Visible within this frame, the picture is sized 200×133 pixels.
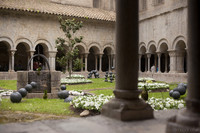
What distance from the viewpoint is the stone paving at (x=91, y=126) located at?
327cm

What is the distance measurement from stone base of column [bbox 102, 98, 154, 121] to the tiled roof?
18200 mm

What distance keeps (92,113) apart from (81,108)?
1.94 feet

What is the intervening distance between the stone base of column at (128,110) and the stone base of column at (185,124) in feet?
3.10

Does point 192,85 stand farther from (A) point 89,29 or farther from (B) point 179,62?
(A) point 89,29

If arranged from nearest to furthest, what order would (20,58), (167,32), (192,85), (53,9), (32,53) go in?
(192,85) → (167,32) → (32,53) → (53,9) → (20,58)

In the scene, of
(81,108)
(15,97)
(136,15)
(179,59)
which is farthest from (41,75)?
(179,59)

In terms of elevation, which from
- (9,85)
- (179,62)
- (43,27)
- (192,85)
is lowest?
(9,85)

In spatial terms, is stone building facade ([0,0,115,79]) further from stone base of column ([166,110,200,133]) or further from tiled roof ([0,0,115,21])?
stone base of column ([166,110,200,133])

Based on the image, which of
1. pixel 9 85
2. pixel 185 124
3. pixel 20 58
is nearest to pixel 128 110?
pixel 185 124

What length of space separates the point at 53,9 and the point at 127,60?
65.2 ft

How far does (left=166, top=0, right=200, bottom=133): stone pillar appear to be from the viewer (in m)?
2.87

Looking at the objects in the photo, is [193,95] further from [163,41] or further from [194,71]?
[163,41]

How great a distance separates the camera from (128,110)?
3.85 m

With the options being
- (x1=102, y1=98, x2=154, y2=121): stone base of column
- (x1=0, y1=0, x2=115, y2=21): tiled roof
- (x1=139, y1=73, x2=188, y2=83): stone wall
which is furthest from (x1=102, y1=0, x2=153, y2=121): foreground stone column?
(x1=0, y1=0, x2=115, y2=21): tiled roof
